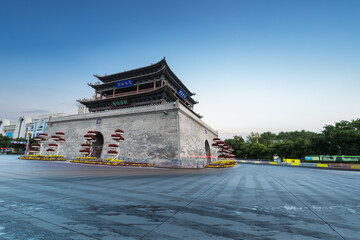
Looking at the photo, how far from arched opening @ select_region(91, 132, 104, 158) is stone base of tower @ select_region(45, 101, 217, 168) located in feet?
0.59

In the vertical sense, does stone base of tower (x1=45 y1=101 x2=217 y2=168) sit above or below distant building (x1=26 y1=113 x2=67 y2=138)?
below

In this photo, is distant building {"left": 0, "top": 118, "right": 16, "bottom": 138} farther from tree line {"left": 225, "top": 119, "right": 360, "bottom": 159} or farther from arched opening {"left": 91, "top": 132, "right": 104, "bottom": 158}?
tree line {"left": 225, "top": 119, "right": 360, "bottom": 159}

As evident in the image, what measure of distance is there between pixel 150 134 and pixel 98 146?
29.2ft

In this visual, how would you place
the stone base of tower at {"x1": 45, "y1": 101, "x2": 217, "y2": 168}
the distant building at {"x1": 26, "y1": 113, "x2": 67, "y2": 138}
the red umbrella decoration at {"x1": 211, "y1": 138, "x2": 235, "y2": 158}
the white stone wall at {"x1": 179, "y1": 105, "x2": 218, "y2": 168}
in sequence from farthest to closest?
1. the distant building at {"x1": 26, "y1": 113, "x2": 67, "y2": 138}
2. the red umbrella decoration at {"x1": 211, "y1": 138, "x2": 235, "y2": 158}
3. the white stone wall at {"x1": 179, "y1": 105, "x2": 218, "y2": 168}
4. the stone base of tower at {"x1": 45, "y1": 101, "x2": 217, "y2": 168}

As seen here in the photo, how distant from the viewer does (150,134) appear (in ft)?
60.6

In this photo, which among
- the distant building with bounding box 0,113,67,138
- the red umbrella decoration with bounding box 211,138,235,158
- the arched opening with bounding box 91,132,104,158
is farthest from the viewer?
the distant building with bounding box 0,113,67,138

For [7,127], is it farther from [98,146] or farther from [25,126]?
[98,146]

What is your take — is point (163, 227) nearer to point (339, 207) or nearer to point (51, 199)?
point (51, 199)

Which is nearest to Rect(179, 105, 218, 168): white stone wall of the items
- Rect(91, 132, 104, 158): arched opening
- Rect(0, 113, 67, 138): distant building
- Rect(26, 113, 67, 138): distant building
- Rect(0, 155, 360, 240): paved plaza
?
Rect(91, 132, 104, 158): arched opening

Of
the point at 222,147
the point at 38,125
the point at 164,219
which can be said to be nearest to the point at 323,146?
the point at 222,147

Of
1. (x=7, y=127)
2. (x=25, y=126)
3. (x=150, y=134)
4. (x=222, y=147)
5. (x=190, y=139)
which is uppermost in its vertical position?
(x=7, y=127)

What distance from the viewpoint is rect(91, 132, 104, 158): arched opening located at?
22234 millimetres

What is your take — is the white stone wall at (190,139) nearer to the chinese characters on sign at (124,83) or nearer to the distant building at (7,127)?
the chinese characters on sign at (124,83)

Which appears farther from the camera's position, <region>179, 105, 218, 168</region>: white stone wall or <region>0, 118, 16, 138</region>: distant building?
<region>0, 118, 16, 138</region>: distant building
